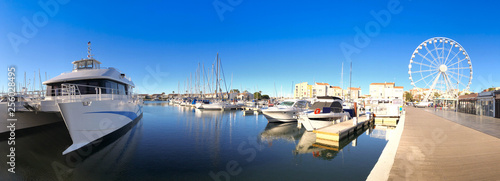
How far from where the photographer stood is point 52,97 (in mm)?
12812

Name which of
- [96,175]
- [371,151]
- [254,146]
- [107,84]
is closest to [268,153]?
[254,146]

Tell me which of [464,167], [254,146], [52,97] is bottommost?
[254,146]

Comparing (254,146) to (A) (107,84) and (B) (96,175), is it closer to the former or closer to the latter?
(B) (96,175)

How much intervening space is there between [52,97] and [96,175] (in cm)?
830

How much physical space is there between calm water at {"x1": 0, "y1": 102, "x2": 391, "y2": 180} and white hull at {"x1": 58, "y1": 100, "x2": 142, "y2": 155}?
2.34 ft

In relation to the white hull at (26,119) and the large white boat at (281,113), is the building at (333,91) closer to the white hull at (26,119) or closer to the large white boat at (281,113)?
the large white boat at (281,113)

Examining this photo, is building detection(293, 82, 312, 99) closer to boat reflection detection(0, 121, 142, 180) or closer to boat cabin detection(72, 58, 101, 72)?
boat cabin detection(72, 58, 101, 72)

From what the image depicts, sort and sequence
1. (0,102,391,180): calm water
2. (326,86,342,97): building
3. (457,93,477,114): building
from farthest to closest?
(326,86,342,97): building, (457,93,477,114): building, (0,102,391,180): calm water

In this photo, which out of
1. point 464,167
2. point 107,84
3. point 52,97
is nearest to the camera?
point 464,167

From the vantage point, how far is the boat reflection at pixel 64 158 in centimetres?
786

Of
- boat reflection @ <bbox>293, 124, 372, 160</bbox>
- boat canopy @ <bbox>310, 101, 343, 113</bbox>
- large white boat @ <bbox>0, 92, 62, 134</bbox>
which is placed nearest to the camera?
boat reflection @ <bbox>293, 124, 372, 160</bbox>

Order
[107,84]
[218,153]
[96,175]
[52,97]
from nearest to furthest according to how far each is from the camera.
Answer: [96,175] → [218,153] → [52,97] → [107,84]

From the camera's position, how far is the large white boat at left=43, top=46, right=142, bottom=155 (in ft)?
32.3

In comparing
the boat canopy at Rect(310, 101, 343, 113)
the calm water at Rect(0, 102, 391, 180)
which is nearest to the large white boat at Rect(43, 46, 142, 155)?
the calm water at Rect(0, 102, 391, 180)
